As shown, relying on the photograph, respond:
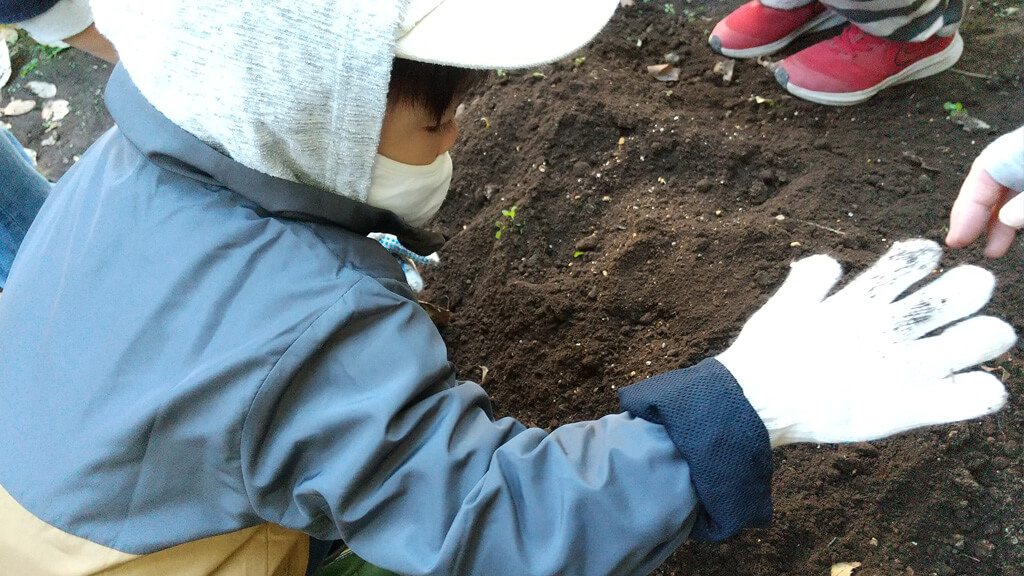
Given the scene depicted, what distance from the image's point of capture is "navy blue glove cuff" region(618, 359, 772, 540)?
1000 mm

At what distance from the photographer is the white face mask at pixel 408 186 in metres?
1.21

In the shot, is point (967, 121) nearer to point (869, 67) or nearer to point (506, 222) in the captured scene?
point (869, 67)

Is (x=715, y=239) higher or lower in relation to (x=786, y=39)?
lower

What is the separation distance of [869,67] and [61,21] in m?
2.27

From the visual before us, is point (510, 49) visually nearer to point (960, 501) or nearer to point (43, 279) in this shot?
point (43, 279)

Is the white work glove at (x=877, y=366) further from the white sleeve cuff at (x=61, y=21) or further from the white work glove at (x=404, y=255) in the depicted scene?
the white sleeve cuff at (x=61, y=21)

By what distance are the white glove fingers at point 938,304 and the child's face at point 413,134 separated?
80 centimetres

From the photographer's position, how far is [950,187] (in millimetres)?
1890

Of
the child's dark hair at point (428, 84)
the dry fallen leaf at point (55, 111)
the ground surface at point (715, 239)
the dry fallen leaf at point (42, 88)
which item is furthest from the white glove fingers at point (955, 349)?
the dry fallen leaf at point (42, 88)

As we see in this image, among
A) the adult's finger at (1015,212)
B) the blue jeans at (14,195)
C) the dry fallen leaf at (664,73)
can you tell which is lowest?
the blue jeans at (14,195)

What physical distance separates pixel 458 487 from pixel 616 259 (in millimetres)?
1017

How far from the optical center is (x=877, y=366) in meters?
1.07

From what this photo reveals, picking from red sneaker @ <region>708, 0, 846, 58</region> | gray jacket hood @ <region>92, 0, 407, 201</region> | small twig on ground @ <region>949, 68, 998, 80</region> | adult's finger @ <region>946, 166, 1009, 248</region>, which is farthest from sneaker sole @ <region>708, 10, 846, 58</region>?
gray jacket hood @ <region>92, 0, 407, 201</region>

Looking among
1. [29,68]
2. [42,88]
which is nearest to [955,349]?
[42,88]
